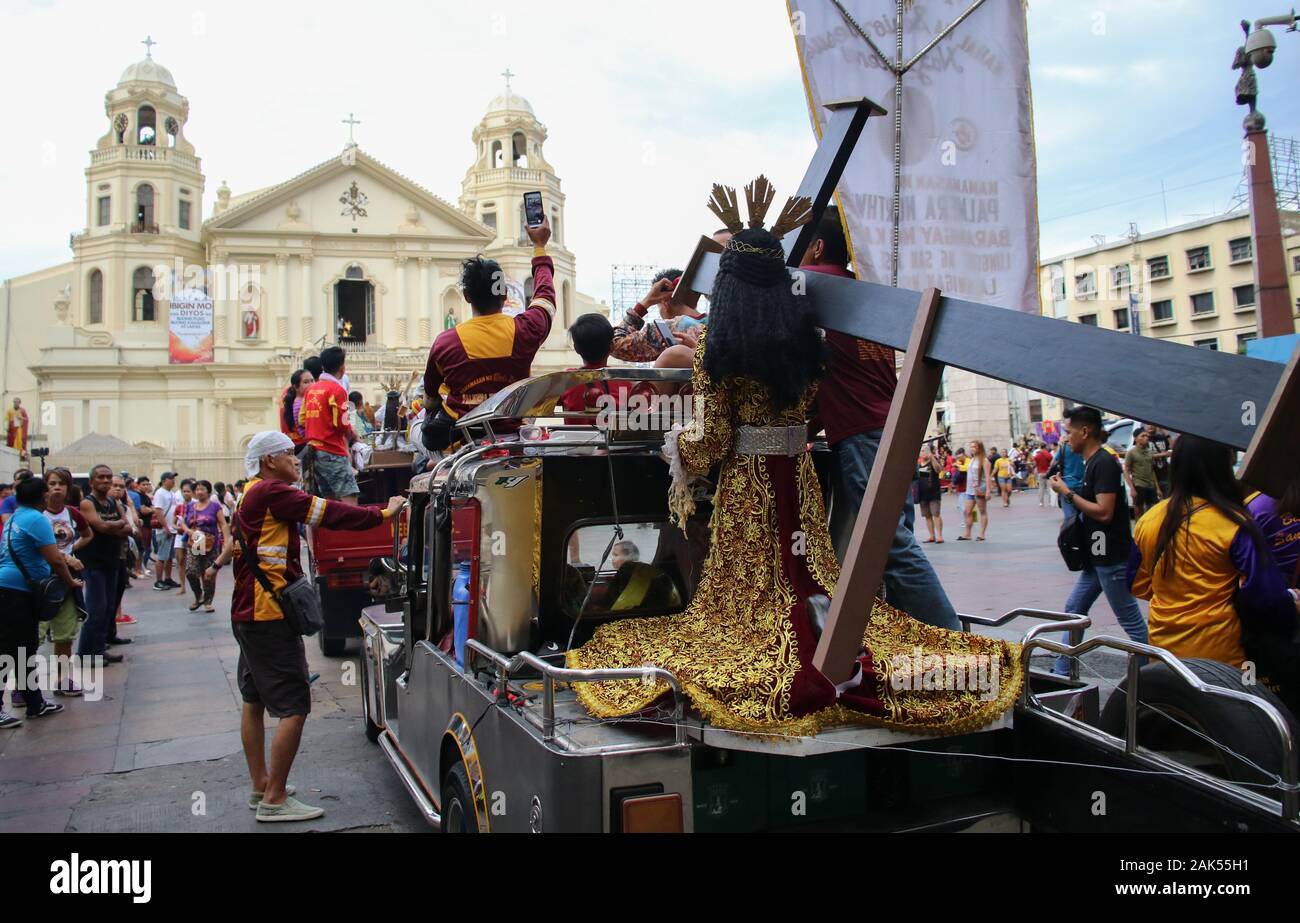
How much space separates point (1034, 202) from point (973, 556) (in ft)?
31.8

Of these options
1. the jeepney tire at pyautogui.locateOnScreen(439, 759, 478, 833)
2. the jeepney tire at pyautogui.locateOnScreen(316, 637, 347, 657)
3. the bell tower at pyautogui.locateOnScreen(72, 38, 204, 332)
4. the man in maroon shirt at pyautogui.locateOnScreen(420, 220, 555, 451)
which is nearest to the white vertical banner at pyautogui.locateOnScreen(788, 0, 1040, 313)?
the man in maroon shirt at pyautogui.locateOnScreen(420, 220, 555, 451)

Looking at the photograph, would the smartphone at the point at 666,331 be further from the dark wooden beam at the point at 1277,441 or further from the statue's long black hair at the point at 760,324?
the dark wooden beam at the point at 1277,441

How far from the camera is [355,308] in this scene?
159 feet

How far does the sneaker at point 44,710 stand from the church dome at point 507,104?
49716mm

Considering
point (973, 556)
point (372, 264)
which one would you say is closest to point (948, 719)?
point (973, 556)

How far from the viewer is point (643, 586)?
162 inches

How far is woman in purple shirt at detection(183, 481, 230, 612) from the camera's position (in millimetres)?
13055

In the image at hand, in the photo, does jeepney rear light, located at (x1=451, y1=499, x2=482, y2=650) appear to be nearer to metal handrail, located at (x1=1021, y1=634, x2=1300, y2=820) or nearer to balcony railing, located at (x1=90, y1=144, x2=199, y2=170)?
metal handrail, located at (x1=1021, y1=634, x2=1300, y2=820)

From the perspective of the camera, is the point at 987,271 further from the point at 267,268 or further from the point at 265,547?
the point at 267,268

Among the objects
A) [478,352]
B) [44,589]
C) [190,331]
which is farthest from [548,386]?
[190,331]

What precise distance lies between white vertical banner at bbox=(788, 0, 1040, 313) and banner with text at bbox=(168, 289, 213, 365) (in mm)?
46932

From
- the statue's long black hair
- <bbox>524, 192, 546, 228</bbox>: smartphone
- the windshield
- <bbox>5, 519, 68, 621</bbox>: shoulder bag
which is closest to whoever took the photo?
the statue's long black hair

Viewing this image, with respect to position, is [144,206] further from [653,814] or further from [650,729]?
[653,814]

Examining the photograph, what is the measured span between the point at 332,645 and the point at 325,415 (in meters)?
2.32
